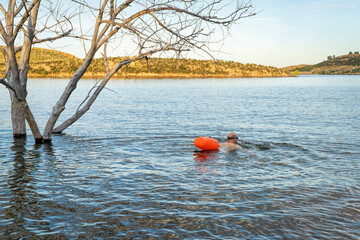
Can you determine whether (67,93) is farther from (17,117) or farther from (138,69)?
(138,69)

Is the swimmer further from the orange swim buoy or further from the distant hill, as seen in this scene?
the distant hill

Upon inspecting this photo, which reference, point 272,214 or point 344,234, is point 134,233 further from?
point 344,234

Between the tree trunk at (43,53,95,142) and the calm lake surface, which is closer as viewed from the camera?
the calm lake surface

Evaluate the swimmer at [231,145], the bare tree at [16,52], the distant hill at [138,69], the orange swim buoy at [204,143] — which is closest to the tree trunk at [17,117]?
the bare tree at [16,52]

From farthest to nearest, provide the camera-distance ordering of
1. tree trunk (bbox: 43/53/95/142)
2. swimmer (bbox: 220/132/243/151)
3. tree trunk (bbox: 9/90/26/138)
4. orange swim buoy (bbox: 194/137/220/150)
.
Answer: tree trunk (bbox: 9/90/26/138) → swimmer (bbox: 220/132/243/151) → orange swim buoy (bbox: 194/137/220/150) → tree trunk (bbox: 43/53/95/142)

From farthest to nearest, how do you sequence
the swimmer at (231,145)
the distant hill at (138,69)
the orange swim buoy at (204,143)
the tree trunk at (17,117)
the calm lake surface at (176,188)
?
the distant hill at (138,69), the tree trunk at (17,117), the swimmer at (231,145), the orange swim buoy at (204,143), the calm lake surface at (176,188)

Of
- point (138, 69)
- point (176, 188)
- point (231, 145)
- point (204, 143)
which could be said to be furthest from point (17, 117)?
point (138, 69)

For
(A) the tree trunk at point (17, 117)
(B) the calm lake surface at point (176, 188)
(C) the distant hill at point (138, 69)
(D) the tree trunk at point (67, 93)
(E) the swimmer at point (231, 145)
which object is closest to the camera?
(B) the calm lake surface at point (176, 188)

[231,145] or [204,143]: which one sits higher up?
[204,143]

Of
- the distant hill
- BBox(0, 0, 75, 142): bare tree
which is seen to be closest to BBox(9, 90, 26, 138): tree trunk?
BBox(0, 0, 75, 142): bare tree

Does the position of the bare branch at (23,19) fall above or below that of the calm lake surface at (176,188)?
above

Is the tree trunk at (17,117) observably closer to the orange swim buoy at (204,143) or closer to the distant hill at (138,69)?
the orange swim buoy at (204,143)

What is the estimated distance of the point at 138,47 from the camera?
42.2 ft

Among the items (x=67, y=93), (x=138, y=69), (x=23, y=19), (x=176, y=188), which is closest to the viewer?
(x=176, y=188)
